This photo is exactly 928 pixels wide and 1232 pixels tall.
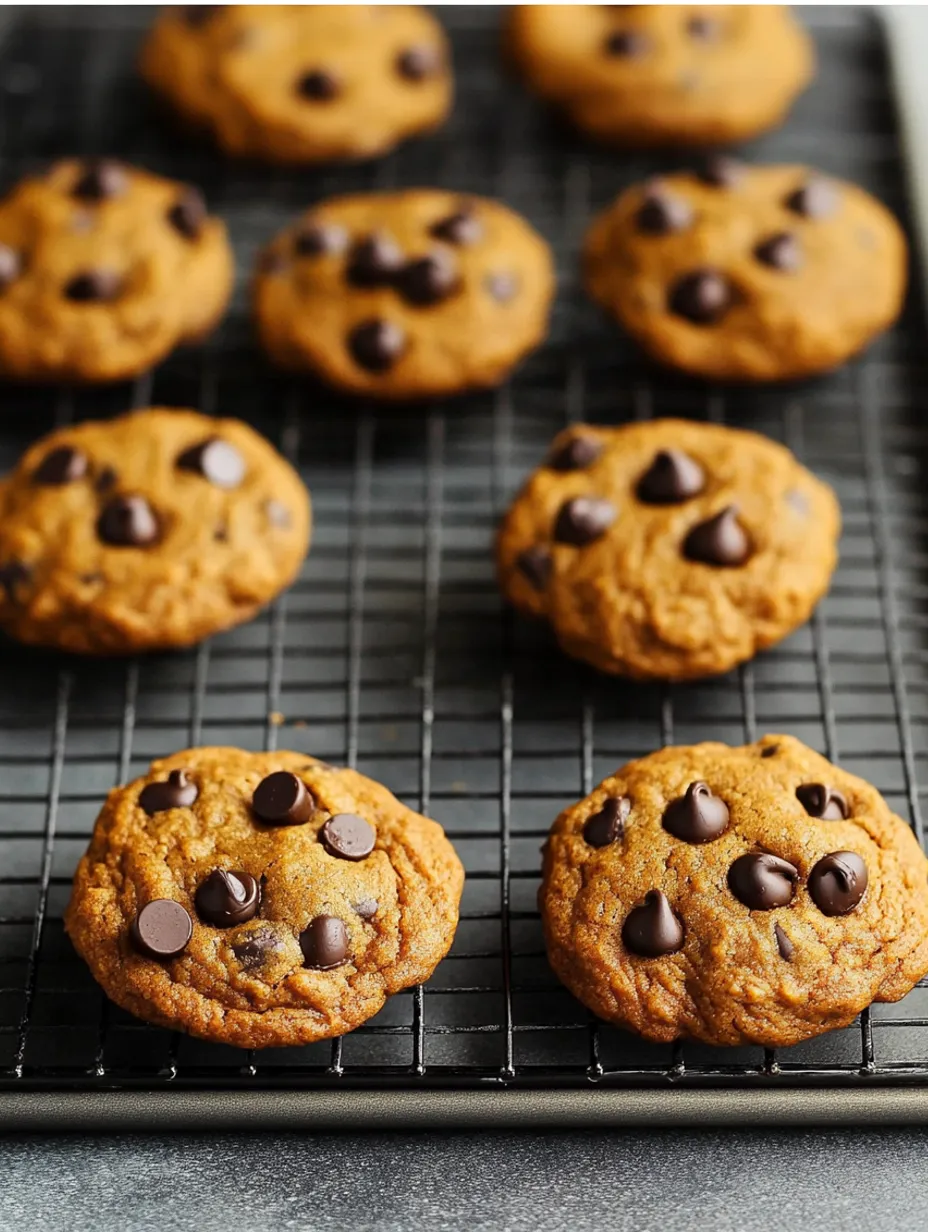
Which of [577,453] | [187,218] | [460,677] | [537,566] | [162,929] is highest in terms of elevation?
[187,218]

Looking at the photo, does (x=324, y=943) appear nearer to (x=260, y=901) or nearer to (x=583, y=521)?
(x=260, y=901)

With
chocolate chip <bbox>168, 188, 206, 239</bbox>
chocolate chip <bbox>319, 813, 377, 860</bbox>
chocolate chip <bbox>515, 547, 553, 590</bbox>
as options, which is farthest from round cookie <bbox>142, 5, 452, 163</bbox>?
chocolate chip <bbox>319, 813, 377, 860</bbox>

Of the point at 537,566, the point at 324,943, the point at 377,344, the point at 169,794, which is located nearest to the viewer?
the point at 324,943

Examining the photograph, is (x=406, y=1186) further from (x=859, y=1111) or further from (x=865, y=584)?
(x=865, y=584)

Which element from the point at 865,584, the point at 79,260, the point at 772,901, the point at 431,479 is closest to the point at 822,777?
the point at 772,901

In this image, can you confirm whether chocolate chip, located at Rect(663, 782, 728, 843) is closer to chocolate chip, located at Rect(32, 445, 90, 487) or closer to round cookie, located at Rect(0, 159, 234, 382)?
chocolate chip, located at Rect(32, 445, 90, 487)

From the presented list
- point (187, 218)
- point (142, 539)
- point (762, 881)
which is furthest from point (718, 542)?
point (187, 218)
